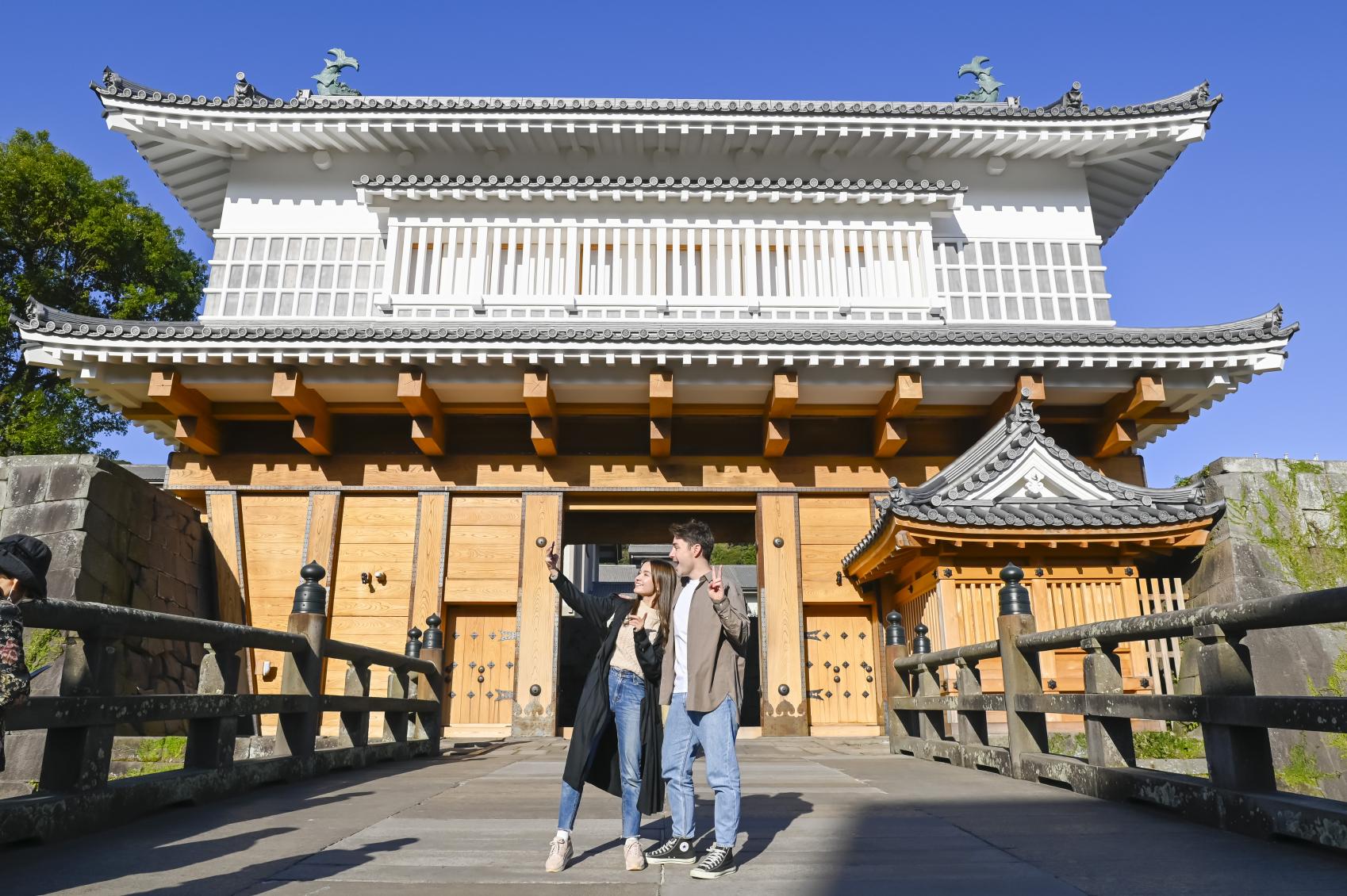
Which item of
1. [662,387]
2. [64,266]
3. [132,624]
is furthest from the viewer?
[64,266]

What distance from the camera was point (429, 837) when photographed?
425cm

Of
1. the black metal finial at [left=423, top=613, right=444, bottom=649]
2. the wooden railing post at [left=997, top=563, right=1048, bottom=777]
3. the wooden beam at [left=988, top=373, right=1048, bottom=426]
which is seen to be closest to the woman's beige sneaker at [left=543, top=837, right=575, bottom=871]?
the wooden railing post at [left=997, top=563, right=1048, bottom=777]

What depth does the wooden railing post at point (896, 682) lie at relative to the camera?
356 inches

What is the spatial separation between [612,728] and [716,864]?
2.90 feet

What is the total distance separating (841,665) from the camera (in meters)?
11.9

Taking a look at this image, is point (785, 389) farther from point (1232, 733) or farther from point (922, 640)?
point (1232, 733)

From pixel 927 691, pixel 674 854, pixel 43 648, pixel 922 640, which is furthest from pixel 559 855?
pixel 43 648

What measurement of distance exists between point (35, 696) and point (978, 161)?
13812 millimetres

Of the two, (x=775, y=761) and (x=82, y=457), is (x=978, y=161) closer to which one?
(x=775, y=761)

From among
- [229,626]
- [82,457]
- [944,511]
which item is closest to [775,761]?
[944,511]

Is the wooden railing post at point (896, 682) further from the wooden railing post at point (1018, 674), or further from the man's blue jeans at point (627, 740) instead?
the man's blue jeans at point (627, 740)

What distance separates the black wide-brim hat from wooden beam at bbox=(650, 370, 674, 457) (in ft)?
27.5

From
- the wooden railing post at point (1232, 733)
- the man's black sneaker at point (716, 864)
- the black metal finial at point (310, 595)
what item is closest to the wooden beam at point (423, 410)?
the black metal finial at point (310, 595)

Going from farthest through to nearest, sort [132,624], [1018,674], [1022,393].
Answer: [1022,393]
[1018,674]
[132,624]
